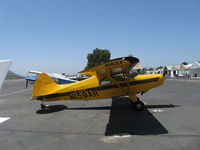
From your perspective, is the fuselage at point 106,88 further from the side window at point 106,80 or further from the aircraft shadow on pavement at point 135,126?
the aircraft shadow on pavement at point 135,126

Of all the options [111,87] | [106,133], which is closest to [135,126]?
[106,133]

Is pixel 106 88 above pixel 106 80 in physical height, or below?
below

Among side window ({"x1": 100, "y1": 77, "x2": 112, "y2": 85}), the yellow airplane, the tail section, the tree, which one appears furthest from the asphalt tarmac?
Result: the tree

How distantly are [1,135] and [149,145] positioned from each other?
5.08 metres

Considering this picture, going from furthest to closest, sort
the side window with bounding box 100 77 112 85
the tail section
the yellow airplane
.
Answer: the tail section → the side window with bounding box 100 77 112 85 → the yellow airplane

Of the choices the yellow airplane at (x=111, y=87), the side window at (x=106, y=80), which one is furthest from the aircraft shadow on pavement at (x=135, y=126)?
the side window at (x=106, y=80)

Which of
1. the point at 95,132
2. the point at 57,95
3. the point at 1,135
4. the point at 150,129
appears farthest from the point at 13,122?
the point at 150,129

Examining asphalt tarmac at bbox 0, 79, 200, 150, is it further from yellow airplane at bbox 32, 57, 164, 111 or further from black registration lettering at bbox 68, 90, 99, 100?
black registration lettering at bbox 68, 90, 99, 100

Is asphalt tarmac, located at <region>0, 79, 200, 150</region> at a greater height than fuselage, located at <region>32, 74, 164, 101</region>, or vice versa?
fuselage, located at <region>32, 74, 164, 101</region>

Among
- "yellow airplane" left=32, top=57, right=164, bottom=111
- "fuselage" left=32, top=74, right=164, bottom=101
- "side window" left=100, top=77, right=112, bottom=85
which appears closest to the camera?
"yellow airplane" left=32, top=57, right=164, bottom=111

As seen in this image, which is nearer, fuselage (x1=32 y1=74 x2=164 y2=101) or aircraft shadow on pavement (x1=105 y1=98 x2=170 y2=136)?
aircraft shadow on pavement (x1=105 y1=98 x2=170 y2=136)

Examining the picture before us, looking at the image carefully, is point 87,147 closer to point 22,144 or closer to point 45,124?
point 22,144

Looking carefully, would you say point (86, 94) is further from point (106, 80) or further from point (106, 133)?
point (106, 133)

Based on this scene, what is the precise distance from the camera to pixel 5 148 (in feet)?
14.5
